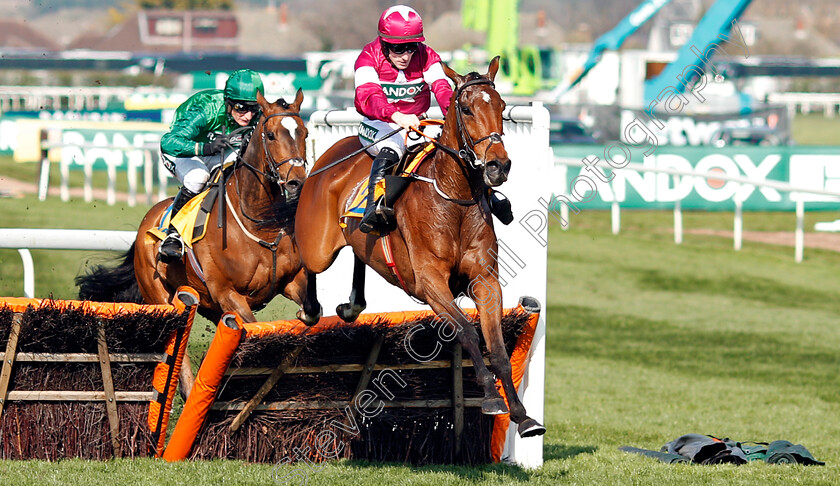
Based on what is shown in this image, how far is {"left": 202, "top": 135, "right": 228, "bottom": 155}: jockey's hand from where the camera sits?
6.06 meters

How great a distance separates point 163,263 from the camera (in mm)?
6223

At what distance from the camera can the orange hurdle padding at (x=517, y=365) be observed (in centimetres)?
489

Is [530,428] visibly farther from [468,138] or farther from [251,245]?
[251,245]

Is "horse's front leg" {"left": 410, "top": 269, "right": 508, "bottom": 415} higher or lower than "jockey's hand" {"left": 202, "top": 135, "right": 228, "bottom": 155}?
lower

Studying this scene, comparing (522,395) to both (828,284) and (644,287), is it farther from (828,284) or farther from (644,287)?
(828,284)

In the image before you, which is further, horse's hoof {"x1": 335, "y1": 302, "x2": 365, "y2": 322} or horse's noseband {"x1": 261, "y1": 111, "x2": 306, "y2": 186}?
horse's noseband {"x1": 261, "y1": 111, "x2": 306, "y2": 186}

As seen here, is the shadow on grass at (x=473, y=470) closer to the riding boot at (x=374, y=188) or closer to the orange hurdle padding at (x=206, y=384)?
the orange hurdle padding at (x=206, y=384)

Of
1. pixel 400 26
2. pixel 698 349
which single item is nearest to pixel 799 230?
pixel 698 349

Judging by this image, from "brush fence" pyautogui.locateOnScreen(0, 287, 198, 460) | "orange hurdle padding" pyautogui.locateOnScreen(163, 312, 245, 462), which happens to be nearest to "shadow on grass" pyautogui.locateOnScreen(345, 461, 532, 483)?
"orange hurdle padding" pyautogui.locateOnScreen(163, 312, 245, 462)

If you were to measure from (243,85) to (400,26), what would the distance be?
4.88 ft

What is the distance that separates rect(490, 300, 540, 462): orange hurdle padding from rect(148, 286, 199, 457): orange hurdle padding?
4.93ft

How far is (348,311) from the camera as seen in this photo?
17.0 ft

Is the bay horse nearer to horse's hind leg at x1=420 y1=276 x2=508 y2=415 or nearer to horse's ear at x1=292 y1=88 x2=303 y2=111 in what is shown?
horse's hind leg at x1=420 y1=276 x2=508 y2=415

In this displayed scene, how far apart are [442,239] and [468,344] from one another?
48 cm
